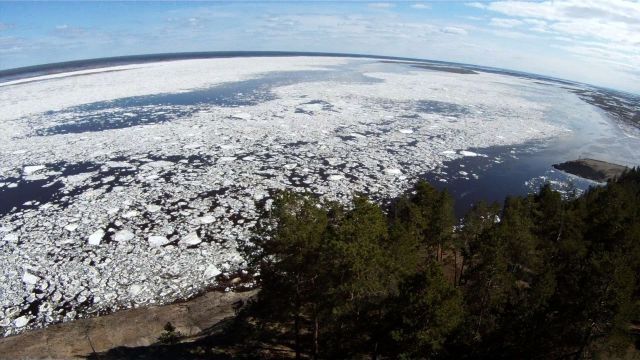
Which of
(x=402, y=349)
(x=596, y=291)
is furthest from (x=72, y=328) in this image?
(x=596, y=291)

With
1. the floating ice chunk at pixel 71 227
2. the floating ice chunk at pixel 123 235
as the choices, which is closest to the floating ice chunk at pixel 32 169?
the floating ice chunk at pixel 71 227

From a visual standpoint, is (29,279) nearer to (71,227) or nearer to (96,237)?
(96,237)

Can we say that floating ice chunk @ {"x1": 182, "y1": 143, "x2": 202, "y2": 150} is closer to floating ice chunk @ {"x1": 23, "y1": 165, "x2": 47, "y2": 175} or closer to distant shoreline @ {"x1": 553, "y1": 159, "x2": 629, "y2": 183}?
floating ice chunk @ {"x1": 23, "y1": 165, "x2": 47, "y2": 175}

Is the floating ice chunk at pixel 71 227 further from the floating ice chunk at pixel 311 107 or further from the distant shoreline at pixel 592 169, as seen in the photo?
A: the distant shoreline at pixel 592 169

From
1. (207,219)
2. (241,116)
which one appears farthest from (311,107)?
(207,219)

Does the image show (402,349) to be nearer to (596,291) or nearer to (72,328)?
(596,291)
